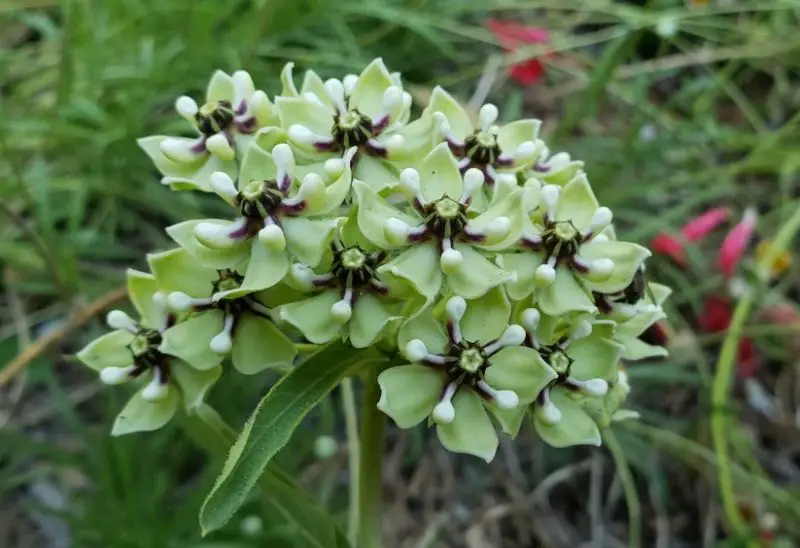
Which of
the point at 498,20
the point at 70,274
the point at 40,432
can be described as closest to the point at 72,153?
the point at 70,274

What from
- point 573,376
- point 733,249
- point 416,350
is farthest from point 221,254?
point 733,249

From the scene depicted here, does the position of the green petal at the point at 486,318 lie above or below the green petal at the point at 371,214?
below

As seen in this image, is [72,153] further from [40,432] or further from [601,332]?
[601,332]

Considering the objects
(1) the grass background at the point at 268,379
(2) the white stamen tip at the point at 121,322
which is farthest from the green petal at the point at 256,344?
(1) the grass background at the point at 268,379

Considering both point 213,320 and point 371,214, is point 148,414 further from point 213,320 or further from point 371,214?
point 371,214

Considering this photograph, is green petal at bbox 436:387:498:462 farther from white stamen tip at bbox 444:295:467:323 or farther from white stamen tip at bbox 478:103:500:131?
white stamen tip at bbox 478:103:500:131

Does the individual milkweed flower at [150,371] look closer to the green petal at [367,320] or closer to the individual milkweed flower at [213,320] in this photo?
the individual milkweed flower at [213,320]
